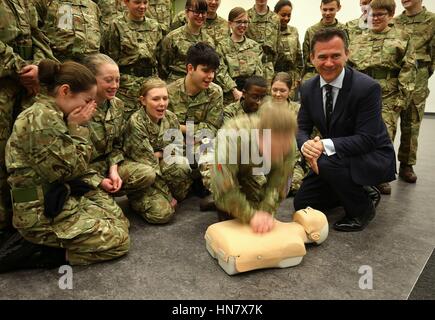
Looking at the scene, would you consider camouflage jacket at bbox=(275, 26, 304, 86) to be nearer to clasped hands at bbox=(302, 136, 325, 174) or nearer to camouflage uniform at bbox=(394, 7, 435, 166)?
camouflage uniform at bbox=(394, 7, 435, 166)

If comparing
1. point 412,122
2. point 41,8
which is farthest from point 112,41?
point 412,122

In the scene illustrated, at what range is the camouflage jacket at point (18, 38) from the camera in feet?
5.41

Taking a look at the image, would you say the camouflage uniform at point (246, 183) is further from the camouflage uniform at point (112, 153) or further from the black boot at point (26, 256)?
the black boot at point (26, 256)

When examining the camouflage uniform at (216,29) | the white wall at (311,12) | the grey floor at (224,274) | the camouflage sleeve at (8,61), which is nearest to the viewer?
the grey floor at (224,274)

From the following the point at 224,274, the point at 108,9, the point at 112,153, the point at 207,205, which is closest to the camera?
the point at 224,274

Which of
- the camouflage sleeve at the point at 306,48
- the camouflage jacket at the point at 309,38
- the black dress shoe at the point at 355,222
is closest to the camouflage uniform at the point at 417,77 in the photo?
the camouflage jacket at the point at 309,38

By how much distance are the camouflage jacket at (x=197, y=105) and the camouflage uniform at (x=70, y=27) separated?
59 cm

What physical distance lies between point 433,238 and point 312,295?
0.90m

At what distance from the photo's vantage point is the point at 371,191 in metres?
2.21

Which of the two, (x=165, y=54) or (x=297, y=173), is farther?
(x=165, y=54)

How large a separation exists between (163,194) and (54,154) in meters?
0.81

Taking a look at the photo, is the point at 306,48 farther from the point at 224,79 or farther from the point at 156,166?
the point at 156,166

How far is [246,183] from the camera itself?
1.77 m

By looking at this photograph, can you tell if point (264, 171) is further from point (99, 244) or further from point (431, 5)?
point (431, 5)
